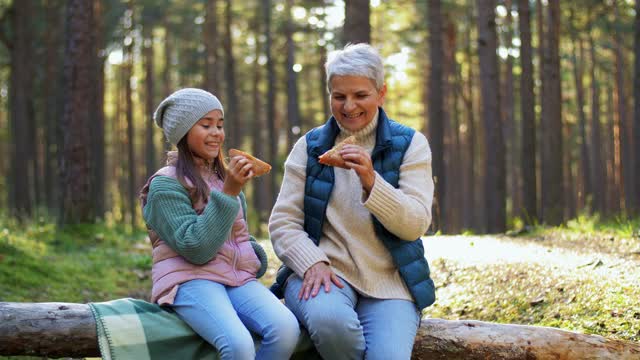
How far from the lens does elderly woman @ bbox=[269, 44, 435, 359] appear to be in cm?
404

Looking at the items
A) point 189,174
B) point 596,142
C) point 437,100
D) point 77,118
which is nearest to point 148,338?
point 189,174

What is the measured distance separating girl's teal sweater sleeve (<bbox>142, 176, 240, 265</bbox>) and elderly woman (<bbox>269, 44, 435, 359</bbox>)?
44 centimetres

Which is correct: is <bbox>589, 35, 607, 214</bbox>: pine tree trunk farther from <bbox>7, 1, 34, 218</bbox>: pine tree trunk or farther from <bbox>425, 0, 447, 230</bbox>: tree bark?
<bbox>7, 1, 34, 218</bbox>: pine tree trunk

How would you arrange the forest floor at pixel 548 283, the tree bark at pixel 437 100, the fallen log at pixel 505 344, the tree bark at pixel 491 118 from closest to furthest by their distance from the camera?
the fallen log at pixel 505 344
the forest floor at pixel 548 283
the tree bark at pixel 491 118
the tree bark at pixel 437 100

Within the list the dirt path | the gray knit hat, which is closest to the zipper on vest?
the gray knit hat

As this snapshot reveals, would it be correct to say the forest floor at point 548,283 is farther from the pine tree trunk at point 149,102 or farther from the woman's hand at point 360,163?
the pine tree trunk at point 149,102

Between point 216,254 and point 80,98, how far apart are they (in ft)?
30.2

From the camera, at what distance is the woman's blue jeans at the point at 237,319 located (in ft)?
12.6

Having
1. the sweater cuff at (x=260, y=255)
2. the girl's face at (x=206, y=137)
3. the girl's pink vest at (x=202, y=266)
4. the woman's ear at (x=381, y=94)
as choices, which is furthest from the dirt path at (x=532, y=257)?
the girl's face at (x=206, y=137)

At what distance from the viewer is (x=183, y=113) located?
14.3ft

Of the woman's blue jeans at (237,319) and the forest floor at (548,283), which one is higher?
the woman's blue jeans at (237,319)

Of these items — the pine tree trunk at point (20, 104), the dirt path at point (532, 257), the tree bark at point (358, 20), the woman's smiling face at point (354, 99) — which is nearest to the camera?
the woman's smiling face at point (354, 99)

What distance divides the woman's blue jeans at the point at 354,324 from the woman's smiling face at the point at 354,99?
3.10 ft

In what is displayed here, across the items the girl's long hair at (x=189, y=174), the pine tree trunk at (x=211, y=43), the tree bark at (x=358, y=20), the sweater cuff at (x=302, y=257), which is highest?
the pine tree trunk at (x=211, y=43)
